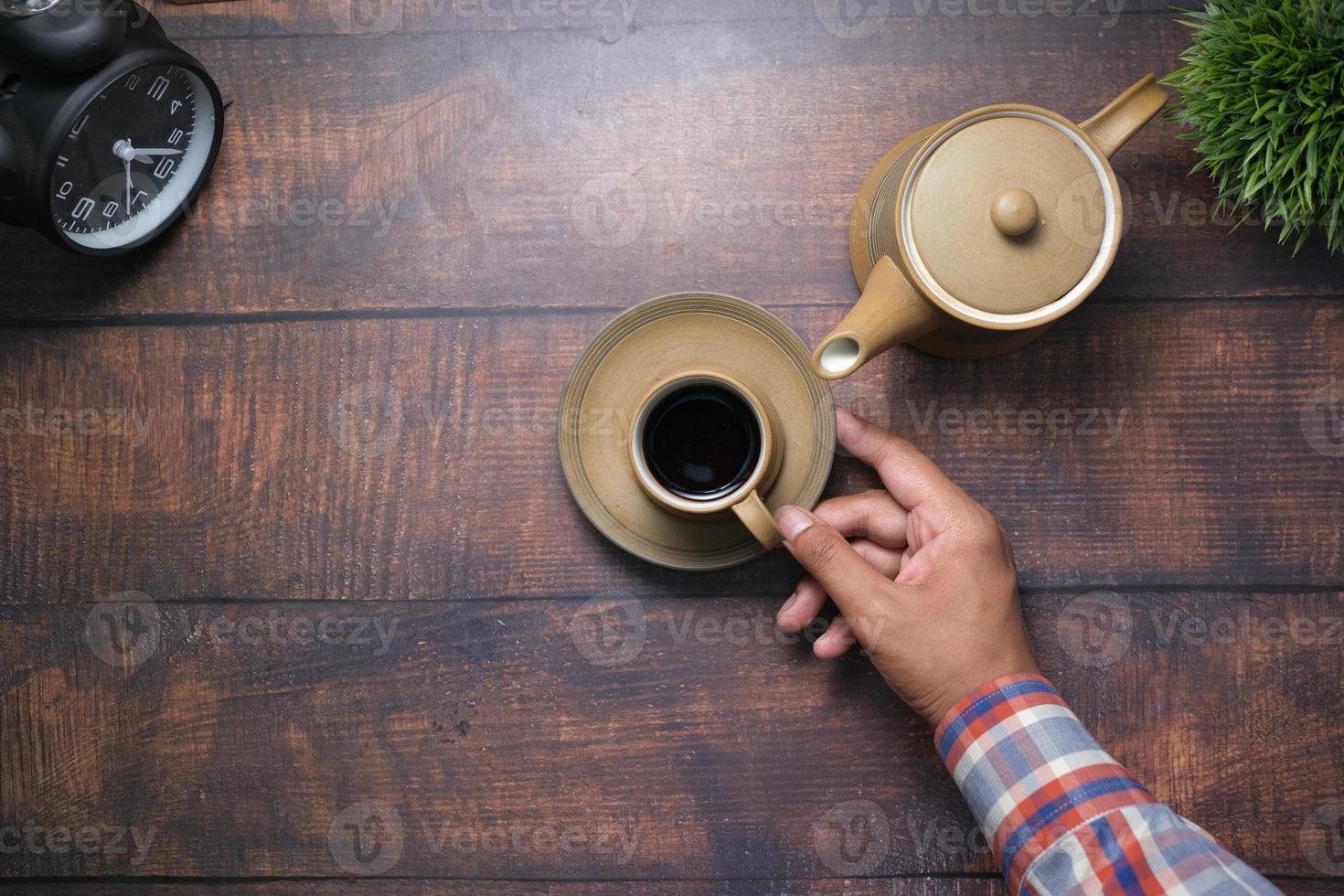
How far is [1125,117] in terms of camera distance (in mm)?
782

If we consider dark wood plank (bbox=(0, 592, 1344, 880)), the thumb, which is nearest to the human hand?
the thumb

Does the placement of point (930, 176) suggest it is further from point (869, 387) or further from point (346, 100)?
point (346, 100)

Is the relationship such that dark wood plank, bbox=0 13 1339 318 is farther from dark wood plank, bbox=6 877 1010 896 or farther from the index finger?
dark wood plank, bbox=6 877 1010 896

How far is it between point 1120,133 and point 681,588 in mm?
596

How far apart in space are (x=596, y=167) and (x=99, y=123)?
1.58ft

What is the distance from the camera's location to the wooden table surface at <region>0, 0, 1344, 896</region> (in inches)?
37.8

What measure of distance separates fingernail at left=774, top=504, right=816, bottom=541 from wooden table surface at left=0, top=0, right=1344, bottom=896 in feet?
0.44

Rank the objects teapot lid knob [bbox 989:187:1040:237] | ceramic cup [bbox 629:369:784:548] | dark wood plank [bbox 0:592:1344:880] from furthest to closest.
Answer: dark wood plank [bbox 0:592:1344:880], ceramic cup [bbox 629:369:784:548], teapot lid knob [bbox 989:187:1040:237]

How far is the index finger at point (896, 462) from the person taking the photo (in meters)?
0.90

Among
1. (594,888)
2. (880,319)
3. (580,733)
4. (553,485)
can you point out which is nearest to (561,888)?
(594,888)

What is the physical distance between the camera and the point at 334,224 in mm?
995

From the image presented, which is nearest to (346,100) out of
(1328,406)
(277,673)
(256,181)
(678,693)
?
(256,181)

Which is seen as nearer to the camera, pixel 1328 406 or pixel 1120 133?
pixel 1120 133

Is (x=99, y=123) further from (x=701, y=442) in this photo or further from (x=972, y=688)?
(x=972, y=688)
